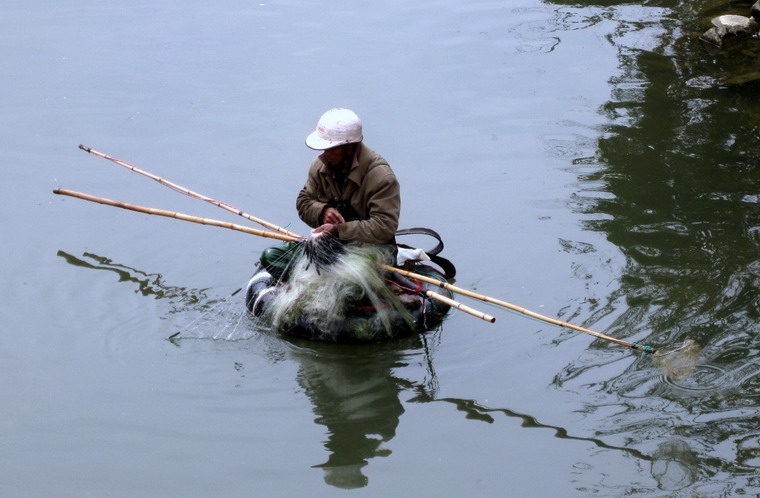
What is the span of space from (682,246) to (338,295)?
10.1 ft

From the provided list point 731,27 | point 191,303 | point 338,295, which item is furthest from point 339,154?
point 731,27

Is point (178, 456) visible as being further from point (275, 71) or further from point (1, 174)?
point (275, 71)

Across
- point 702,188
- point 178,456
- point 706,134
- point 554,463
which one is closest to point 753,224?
point 702,188

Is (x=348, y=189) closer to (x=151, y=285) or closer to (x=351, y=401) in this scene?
(x=351, y=401)

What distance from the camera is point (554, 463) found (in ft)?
19.7

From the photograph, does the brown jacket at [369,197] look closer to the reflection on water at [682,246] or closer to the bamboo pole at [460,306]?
the bamboo pole at [460,306]

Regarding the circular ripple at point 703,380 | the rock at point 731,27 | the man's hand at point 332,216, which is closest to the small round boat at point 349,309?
the man's hand at point 332,216

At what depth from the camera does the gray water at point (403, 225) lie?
20.1 feet

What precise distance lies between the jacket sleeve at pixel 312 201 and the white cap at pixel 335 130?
441 millimetres

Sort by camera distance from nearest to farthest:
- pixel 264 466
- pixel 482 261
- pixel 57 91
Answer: pixel 264 466 < pixel 482 261 < pixel 57 91

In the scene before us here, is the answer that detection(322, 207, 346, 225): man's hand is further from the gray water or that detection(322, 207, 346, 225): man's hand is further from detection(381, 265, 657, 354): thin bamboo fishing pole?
the gray water

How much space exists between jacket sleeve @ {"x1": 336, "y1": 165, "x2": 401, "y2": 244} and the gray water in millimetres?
825

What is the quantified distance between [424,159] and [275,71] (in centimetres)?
272

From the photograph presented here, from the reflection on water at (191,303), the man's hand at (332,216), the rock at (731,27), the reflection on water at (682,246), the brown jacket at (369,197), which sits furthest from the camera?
the rock at (731,27)
